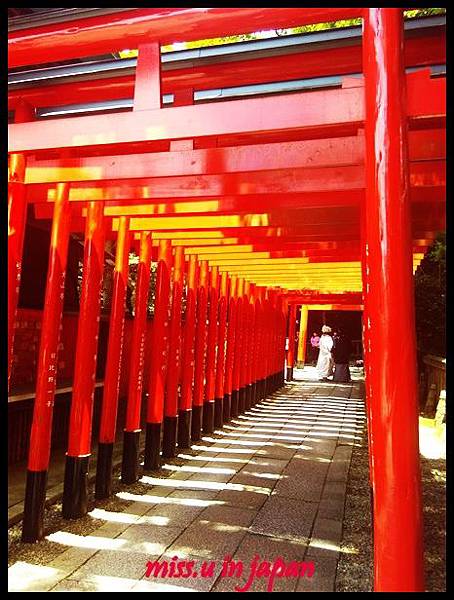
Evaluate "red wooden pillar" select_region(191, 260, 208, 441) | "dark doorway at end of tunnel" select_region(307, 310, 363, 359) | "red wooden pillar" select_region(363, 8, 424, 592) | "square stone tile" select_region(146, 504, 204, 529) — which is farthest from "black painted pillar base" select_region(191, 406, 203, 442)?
"dark doorway at end of tunnel" select_region(307, 310, 363, 359)

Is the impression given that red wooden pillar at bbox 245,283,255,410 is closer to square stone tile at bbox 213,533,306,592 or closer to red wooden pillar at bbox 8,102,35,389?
square stone tile at bbox 213,533,306,592

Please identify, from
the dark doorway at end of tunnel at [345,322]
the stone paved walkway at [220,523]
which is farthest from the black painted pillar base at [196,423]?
the dark doorway at end of tunnel at [345,322]

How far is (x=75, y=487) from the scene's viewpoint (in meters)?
4.71

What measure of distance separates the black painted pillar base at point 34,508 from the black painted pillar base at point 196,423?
13.9 ft

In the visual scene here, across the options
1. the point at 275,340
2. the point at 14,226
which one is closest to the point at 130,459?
the point at 14,226

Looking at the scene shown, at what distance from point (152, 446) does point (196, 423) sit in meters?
2.03

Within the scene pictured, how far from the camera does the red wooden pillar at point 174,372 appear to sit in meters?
7.14

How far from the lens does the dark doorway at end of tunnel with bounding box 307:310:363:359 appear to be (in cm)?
2684

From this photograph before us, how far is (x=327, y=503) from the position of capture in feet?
17.2

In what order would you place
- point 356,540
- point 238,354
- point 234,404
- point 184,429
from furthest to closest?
point 238,354, point 234,404, point 184,429, point 356,540

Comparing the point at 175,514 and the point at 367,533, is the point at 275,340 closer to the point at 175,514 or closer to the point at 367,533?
the point at 175,514

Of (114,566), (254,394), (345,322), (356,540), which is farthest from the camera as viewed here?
(345,322)
